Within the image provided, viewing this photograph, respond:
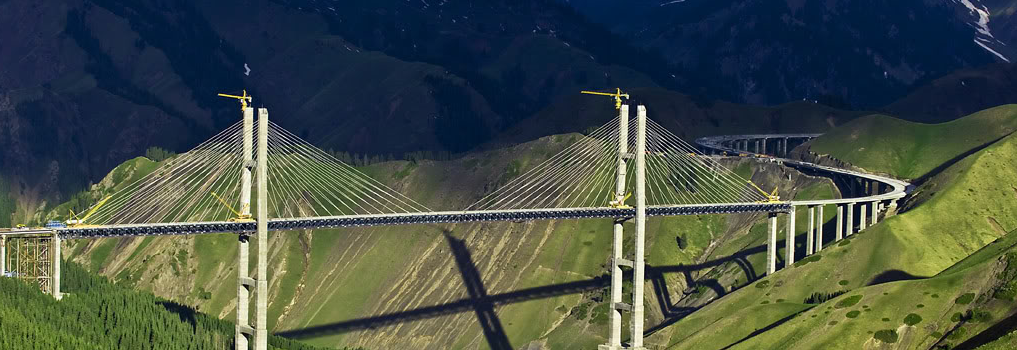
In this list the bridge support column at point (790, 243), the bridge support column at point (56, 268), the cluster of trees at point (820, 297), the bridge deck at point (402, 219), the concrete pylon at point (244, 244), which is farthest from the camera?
the bridge support column at point (790, 243)

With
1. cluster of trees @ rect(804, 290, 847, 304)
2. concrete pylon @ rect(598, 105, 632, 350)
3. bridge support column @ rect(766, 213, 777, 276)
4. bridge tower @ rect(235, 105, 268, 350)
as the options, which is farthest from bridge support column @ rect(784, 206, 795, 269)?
bridge tower @ rect(235, 105, 268, 350)

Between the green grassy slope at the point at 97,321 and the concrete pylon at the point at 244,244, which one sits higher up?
the concrete pylon at the point at 244,244

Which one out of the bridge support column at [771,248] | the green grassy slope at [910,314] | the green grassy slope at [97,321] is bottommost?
the green grassy slope at [97,321]

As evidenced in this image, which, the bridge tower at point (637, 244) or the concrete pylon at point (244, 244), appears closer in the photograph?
the concrete pylon at point (244, 244)

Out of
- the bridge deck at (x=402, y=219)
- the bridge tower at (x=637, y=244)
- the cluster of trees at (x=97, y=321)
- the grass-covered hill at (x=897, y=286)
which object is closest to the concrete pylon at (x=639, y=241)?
the bridge tower at (x=637, y=244)

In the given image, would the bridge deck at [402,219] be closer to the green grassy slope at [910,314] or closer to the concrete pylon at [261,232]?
the concrete pylon at [261,232]

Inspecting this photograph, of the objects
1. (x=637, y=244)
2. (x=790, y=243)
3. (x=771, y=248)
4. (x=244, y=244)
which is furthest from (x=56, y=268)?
(x=790, y=243)

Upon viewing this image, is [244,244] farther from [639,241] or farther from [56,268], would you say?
[639,241]
